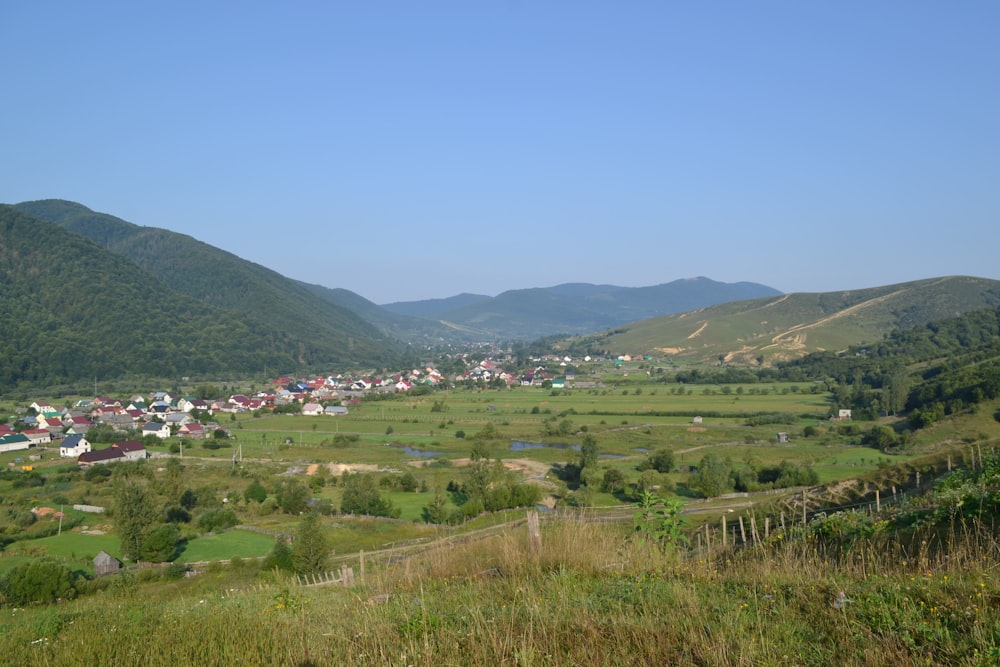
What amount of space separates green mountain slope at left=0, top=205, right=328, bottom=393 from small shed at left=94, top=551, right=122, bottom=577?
267ft

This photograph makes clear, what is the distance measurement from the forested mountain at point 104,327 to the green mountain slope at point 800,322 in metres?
70.3

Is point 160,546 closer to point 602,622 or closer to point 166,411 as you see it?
point 602,622

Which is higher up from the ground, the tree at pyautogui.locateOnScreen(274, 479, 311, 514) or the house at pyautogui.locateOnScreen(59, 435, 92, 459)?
the house at pyautogui.locateOnScreen(59, 435, 92, 459)

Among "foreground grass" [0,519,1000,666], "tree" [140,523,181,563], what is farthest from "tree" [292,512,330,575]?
"foreground grass" [0,519,1000,666]

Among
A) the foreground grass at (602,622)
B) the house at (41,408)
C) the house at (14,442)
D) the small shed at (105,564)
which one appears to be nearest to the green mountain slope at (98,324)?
the house at (41,408)

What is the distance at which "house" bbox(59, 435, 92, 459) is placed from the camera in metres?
48.1

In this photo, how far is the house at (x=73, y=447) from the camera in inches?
1895

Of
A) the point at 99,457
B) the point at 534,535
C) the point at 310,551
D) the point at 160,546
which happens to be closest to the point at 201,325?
the point at 99,457

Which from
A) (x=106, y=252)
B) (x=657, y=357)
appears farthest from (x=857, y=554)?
(x=106, y=252)

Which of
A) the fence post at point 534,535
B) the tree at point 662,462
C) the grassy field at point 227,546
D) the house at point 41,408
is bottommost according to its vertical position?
the grassy field at point 227,546

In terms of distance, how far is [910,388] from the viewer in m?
58.3

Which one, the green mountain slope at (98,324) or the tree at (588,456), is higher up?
the green mountain slope at (98,324)

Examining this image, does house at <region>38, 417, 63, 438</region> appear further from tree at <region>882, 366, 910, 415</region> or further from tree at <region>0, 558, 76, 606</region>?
tree at <region>882, 366, 910, 415</region>

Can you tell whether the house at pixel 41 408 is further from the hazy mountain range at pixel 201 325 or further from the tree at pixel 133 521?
the tree at pixel 133 521
